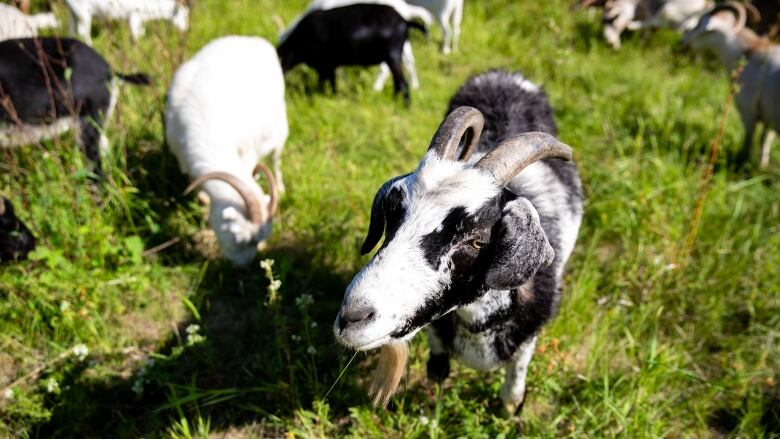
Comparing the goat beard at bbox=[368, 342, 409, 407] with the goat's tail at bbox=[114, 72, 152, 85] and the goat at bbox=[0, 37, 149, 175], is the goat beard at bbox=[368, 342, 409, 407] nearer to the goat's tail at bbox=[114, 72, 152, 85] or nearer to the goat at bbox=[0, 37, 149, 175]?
the goat at bbox=[0, 37, 149, 175]

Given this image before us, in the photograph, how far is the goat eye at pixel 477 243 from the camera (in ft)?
5.94

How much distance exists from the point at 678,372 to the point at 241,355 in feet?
7.16

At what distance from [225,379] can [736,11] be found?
5.26 m

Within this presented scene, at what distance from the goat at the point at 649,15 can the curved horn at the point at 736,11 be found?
1.31 metres

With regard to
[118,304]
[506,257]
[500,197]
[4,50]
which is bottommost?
[118,304]

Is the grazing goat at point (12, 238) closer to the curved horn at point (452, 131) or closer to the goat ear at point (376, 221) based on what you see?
the goat ear at point (376, 221)

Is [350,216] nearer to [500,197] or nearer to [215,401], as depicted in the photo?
[215,401]

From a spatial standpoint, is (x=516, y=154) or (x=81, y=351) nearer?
(x=516, y=154)

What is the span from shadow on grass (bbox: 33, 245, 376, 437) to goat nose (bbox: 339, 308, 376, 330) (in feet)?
2.51

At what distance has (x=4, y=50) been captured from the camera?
3.71m

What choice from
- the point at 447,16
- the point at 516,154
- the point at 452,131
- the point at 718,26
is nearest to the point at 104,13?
the point at 447,16

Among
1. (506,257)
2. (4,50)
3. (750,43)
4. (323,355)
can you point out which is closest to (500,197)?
(506,257)

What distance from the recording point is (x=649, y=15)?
279 inches

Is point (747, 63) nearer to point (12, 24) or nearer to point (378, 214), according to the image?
point (378, 214)
